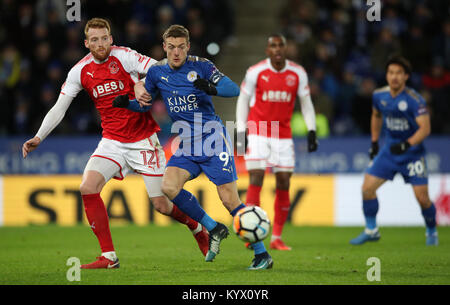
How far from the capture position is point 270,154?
9477 millimetres

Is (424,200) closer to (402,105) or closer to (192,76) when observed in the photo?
(402,105)

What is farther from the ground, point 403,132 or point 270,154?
point 403,132

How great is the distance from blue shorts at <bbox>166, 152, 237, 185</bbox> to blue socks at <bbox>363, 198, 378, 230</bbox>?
3.35m

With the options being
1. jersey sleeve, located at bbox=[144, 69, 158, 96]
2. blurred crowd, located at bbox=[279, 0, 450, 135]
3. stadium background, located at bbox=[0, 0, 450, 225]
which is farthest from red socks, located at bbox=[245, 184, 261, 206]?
blurred crowd, located at bbox=[279, 0, 450, 135]

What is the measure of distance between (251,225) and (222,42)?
11040 millimetres

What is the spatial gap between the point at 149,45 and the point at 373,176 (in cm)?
738

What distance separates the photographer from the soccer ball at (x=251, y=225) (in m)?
6.80

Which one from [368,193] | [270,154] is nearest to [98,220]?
[270,154]

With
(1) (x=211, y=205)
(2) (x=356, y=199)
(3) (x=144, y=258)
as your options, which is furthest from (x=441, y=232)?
(3) (x=144, y=258)

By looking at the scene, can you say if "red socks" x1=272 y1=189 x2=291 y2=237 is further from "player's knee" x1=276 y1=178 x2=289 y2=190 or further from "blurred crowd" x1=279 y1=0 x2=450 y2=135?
"blurred crowd" x1=279 y1=0 x2=450 y2=135

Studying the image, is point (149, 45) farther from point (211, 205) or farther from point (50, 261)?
point (50, 261)

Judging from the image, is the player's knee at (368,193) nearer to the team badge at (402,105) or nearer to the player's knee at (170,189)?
the team badge at (402,105)

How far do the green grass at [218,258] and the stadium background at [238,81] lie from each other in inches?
44.0

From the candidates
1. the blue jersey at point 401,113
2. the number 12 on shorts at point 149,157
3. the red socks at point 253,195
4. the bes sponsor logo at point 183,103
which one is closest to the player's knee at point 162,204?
the number 12 on shorts at point 149,157
